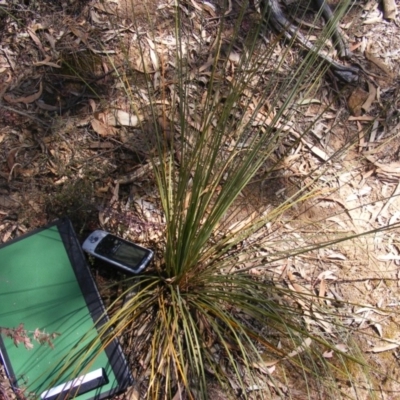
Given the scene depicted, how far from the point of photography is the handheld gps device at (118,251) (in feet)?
6.35

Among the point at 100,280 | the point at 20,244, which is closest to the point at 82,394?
the point at 100,280

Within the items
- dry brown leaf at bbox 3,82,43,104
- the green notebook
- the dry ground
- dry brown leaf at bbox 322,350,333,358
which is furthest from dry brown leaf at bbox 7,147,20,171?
dry brown leaf at bbox 322,350,333,358

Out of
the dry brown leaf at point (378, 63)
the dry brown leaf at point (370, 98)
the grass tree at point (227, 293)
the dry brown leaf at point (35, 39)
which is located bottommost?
the grass tree at point (227, 293)

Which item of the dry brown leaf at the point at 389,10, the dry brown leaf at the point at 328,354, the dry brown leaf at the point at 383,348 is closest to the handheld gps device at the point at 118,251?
the dry brown leaf at the point at 328,354

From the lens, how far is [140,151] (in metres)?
2.30

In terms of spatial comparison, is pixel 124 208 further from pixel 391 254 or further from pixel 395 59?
pixel 395 59

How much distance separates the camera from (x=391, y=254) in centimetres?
220

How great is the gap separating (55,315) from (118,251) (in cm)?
31

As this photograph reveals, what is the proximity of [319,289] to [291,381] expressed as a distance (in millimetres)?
377

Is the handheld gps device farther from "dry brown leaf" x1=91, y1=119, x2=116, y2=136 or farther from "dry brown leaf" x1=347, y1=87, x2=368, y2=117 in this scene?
"dry brown leaf" x1=347, y1=87, x2=368, y2=117

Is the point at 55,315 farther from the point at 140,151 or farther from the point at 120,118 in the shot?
the point at 120,118

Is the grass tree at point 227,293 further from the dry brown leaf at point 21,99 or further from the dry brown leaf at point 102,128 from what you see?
the dry brown leaf at point 21,99

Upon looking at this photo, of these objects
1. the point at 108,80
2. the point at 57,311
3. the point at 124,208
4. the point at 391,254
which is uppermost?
the point at 108,80

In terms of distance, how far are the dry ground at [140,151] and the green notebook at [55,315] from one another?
120 millimetres
